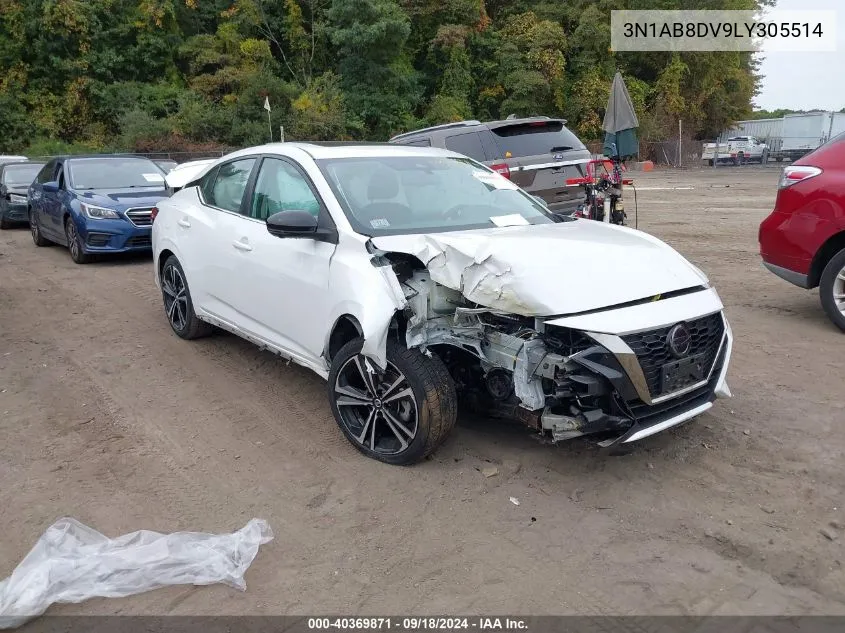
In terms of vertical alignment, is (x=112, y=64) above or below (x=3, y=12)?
below

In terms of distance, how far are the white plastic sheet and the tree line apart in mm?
29714

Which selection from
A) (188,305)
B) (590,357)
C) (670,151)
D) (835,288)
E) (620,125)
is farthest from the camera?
(670,151)

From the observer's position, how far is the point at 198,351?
20.1 feet

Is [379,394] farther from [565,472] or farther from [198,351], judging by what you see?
[198,351]

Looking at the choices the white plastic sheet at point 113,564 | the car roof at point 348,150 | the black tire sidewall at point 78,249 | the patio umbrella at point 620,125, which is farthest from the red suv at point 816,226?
the black tire sidewall at point 78,249

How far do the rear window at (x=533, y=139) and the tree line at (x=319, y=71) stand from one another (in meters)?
24.2

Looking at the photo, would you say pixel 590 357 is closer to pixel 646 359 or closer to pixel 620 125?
pixel 646 359

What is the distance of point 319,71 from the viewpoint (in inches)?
1591

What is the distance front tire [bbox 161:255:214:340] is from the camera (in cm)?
615

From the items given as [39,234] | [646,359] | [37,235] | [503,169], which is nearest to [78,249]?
[39,234]

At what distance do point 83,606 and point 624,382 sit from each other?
2.55 meters

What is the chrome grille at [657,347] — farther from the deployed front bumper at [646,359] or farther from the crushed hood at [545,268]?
the crushed hood at [545,268]

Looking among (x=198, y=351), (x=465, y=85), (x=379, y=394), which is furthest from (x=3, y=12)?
(x=379, y=394)

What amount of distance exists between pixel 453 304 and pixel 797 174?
4.11 metres
